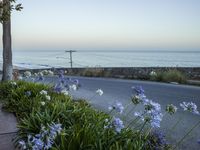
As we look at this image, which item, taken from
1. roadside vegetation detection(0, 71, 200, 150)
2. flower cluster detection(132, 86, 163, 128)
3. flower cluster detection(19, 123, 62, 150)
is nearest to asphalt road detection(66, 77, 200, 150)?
roadside vegetation detection(0, 71, 200, 150)

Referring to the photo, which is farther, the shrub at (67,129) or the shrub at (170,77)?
the shrub at (170,77)

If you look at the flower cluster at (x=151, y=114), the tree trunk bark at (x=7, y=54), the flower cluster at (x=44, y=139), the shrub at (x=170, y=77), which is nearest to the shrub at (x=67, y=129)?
the flower cluster at (x=44, y=139)

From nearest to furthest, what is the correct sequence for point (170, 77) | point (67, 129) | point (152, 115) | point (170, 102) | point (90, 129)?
point (152, 115) < point (90, 129) < point (67, 129) < point (170, 102) < point (170, 77)

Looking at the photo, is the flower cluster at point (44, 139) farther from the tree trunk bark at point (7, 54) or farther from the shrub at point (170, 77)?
the shrub at point (170, 77)

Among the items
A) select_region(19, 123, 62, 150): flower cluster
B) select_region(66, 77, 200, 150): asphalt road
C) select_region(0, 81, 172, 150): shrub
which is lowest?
select_region(66, 77, 200, 150): asphalt road

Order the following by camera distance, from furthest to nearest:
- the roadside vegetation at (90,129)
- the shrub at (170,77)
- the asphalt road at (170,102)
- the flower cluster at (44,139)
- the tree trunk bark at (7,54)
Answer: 1. the shrub at (170,77)
2. the tree trunk bark at (7,54)
3. the asphalt road at (170,102)
4. the roadside vegetation at (90,129)
5. the flower cluster at (44,139)

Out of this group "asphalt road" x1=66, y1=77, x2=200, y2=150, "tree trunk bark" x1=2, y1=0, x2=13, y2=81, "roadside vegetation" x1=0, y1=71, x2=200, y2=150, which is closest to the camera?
"roadside vegetation" x1=0, y1=71, x2=200, y2=150

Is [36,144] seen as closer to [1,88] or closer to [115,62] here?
[1,88]

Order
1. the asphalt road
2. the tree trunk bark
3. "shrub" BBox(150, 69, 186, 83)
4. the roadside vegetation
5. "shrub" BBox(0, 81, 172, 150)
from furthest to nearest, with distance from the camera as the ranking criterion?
"shrub" BBox(150, 69, 186, 83) → the tree trunk bark → the asphalt road → "shrub" BBox(0, 81, 172, 150) → the roadside vegetation

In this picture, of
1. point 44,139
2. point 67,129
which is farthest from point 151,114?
point 67,129

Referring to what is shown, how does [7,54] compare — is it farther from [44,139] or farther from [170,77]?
[44,139]

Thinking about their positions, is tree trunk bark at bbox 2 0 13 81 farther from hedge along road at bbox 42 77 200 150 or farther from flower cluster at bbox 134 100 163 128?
flower cluster at bbox 134 100 163 128

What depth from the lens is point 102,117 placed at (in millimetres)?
6020

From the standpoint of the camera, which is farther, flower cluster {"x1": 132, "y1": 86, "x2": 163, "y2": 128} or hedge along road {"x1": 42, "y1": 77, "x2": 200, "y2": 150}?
hedge along road {"x1": 42, "y1": 77, "x2": 200, "y2": 150}
